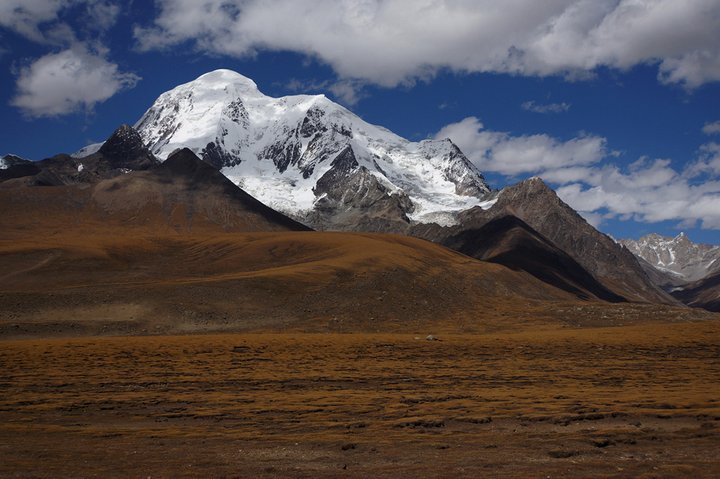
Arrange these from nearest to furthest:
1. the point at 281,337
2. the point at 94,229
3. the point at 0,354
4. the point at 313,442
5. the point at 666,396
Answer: the point at 313,442 < the point at 666,396 < the point at 0,354 < the point at 281,337 < the point at 94,229

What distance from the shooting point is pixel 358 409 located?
26531 mm

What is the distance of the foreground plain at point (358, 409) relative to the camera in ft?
60.4

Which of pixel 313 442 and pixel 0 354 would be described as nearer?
pixel 313 442

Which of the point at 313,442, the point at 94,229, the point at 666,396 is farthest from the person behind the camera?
the point at 94,229

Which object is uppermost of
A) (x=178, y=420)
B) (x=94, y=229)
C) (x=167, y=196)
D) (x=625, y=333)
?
(x=167, y=196)

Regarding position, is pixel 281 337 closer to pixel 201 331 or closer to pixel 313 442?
pixel 201 331

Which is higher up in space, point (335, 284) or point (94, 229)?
point (94, 229)

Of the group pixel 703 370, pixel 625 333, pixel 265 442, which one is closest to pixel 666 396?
pixel 703 370

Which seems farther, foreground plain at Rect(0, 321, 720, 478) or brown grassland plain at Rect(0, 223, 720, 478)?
brown grassland plain at Rect(0, 223, 720, 478)

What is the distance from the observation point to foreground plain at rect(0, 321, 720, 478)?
60.4ft

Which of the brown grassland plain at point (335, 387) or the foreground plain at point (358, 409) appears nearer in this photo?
the foreground plain at point (358, 409)

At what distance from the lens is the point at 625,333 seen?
174 feet

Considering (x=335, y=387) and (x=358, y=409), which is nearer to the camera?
(x=358, y=409)

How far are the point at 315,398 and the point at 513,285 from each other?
292ft
